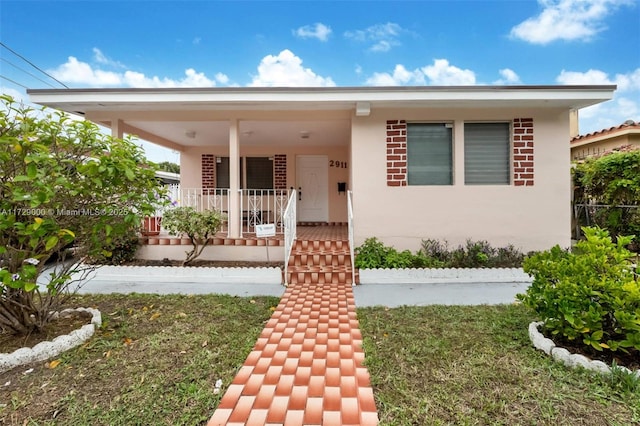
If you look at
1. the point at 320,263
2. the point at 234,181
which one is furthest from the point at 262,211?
the point at 320,263

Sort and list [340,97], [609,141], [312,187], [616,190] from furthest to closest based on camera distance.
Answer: [312,187]
[609,141]
[616,190]
[340,97]

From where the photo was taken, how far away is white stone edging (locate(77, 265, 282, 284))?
4.64 m

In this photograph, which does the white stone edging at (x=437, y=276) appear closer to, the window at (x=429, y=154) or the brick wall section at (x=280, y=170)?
the window at (x=429, y=154)

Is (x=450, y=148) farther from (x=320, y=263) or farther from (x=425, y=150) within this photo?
(x=320, y=263)

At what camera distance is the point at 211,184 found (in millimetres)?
8422

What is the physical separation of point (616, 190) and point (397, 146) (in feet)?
15.5

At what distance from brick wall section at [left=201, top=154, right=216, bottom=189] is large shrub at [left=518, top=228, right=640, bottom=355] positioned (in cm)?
800

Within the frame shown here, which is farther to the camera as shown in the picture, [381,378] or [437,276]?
[437,276]

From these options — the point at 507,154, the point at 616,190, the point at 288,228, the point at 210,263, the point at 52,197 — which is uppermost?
the point at 507,154

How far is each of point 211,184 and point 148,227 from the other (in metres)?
2.92

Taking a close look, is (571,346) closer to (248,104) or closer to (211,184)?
(248,104)

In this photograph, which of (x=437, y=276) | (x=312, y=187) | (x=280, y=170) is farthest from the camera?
(x=312, y=187)

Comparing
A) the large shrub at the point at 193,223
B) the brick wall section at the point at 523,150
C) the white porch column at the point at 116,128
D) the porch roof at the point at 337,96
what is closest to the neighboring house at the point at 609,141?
the porch roof at the point at 337,96

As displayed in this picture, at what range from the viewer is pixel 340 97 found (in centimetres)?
475
